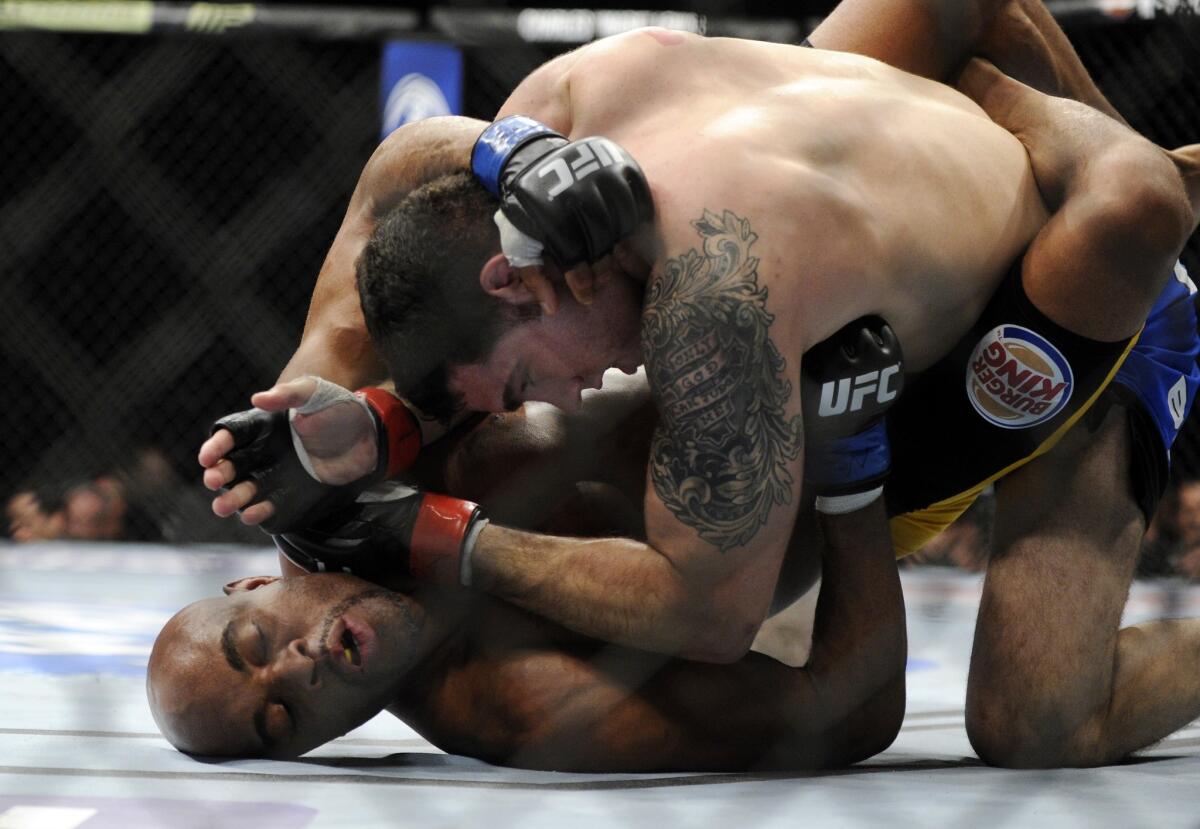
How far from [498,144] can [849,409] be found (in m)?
0.52

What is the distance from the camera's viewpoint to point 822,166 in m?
1.59

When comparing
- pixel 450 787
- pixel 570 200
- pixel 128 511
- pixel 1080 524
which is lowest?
pixel 128 511

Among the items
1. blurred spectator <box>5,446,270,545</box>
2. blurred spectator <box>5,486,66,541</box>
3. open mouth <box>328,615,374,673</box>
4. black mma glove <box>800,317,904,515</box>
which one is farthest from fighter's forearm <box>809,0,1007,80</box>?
blurred spectator <box>5,486,66,541</box>

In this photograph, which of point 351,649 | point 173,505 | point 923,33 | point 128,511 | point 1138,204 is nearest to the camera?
point 351,649

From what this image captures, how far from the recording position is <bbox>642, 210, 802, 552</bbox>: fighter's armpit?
4.74 feet

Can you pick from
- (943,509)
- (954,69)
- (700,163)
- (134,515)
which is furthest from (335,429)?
(134,515)

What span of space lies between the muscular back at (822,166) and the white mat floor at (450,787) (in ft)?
1.62

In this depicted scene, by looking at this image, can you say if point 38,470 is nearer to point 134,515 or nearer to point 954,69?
point 134,515

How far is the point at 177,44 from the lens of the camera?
594 centimetres

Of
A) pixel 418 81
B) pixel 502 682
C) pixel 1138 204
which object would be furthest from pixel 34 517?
pixel 1138 204

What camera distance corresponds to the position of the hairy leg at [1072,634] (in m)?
1.78

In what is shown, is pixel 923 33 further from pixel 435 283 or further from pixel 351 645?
pixel 351 645

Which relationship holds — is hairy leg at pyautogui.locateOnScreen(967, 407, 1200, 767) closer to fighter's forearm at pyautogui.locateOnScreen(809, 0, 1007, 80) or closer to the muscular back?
the muscular back

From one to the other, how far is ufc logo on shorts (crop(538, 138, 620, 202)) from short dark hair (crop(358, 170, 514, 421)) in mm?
178
